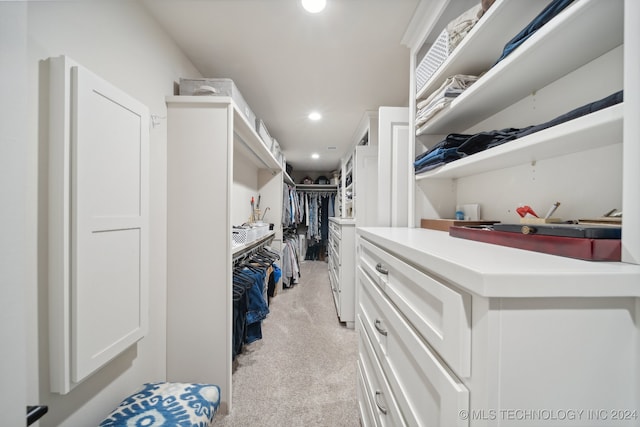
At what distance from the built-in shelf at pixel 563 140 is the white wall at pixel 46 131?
1232 millimetres

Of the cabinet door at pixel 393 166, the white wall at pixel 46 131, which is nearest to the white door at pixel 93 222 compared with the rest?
the white wall at pixel 46 131

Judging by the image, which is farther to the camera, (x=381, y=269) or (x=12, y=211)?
(x=381, y=269)

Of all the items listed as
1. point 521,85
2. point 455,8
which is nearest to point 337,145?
point 455,8

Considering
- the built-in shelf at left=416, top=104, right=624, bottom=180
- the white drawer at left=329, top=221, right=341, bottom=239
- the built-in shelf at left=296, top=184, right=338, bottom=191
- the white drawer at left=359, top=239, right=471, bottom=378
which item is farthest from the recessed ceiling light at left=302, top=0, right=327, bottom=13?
the built-in shelf at left=296, top=184, right=338, bottom=191

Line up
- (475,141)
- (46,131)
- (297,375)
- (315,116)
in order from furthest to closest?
(315,116) < (297,375) < (475,141) < (46,131)

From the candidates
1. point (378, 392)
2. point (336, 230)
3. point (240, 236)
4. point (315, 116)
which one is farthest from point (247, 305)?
point (315, 116)

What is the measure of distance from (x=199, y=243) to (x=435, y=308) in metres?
1.24

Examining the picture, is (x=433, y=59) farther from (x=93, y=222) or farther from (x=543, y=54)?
(x=93, y=222)

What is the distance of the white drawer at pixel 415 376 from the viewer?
0.40 metres

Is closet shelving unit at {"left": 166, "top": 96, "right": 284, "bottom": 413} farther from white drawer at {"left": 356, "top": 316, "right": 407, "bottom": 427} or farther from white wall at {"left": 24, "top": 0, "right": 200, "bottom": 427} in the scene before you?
white drawer at {"left": 356, "top": 316, "right": 407, "bottom": 427}

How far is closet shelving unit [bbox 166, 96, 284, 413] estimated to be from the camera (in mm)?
1291

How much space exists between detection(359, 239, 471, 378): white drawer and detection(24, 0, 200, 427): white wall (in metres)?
0.92

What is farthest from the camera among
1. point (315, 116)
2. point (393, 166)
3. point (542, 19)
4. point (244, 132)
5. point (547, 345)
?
point (315, 116)

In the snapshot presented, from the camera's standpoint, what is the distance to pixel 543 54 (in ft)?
2.07
